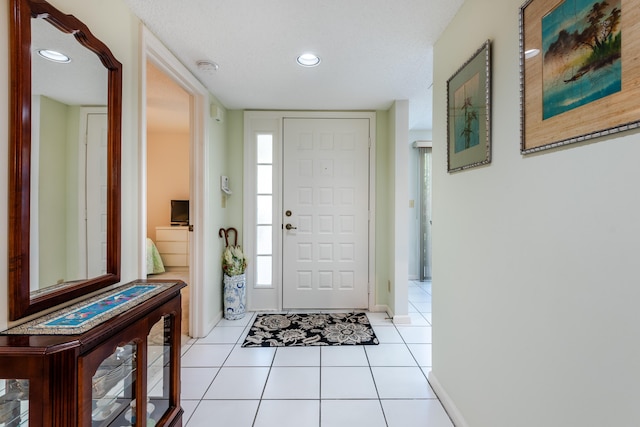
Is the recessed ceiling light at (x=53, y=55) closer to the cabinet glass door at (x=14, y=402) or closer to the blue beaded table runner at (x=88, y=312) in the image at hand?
the blue beaded table runner at (x=88, y=312)

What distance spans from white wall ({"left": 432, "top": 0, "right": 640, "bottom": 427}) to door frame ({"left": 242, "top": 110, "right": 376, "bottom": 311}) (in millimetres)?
1573

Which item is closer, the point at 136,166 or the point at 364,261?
the point at 136,166

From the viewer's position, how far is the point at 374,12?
1644 millimetres

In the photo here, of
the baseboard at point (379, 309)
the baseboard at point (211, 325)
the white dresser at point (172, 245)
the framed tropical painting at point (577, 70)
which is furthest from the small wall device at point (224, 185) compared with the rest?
the framed tropical painting at point (577, 70)

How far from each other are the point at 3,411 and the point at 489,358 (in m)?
1.74

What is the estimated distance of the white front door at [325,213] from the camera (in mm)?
3375

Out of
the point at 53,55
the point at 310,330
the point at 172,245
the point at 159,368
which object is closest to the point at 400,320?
the point at 310,330

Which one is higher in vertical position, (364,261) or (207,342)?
(364,261)

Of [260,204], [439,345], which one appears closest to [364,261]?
[260,204]

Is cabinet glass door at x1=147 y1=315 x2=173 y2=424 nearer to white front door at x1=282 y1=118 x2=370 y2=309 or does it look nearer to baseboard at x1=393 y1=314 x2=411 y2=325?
white front door at x1=282 y1=118 x2=370 y2=309

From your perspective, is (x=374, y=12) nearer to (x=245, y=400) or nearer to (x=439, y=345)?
(x=439, y=345)

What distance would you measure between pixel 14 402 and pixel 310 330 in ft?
7.23

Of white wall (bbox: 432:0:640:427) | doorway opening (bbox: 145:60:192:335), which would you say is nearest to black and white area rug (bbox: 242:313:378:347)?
white wall (bbox: 432:0:640:427)

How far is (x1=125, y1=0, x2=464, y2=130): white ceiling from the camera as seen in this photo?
5.32 ft
